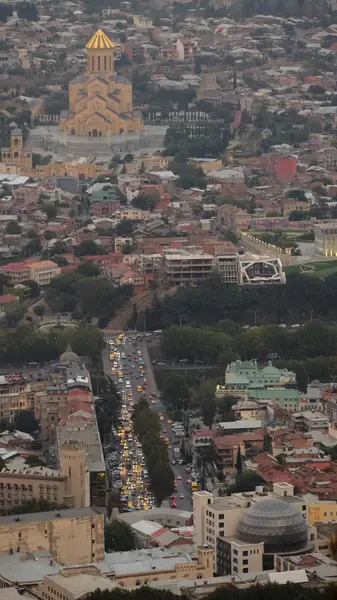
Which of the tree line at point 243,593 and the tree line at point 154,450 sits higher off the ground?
the tree line at point 243,593

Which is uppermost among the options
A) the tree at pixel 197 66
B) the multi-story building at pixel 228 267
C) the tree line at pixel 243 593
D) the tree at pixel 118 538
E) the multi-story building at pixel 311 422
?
the tree line at pixel 243 593

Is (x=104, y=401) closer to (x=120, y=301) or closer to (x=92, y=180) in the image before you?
(x=120, y=301)

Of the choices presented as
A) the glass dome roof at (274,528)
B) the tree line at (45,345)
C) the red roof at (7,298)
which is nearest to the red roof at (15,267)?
the red roof at (7,298)

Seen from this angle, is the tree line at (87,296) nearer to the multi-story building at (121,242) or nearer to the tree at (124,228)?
the multi-story building at (121,242)

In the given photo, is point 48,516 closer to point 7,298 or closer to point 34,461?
point 34,461

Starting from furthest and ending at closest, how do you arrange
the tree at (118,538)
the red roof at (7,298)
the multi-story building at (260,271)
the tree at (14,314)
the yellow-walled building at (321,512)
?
1. the multi-story building at (260,271)
2. the red roof at (7,298)
3. the tree at (14,314)
4. the yellow-walled building at (321,512)
5. the tree at (118,538)

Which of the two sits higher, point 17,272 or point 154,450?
point 154,450

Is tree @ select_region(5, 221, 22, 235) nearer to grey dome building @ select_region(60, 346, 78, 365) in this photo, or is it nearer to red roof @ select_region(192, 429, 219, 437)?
grey dome building @ select_region(60, 346, 78, 365)

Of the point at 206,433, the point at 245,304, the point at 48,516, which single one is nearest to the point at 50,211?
the point at 245,304
